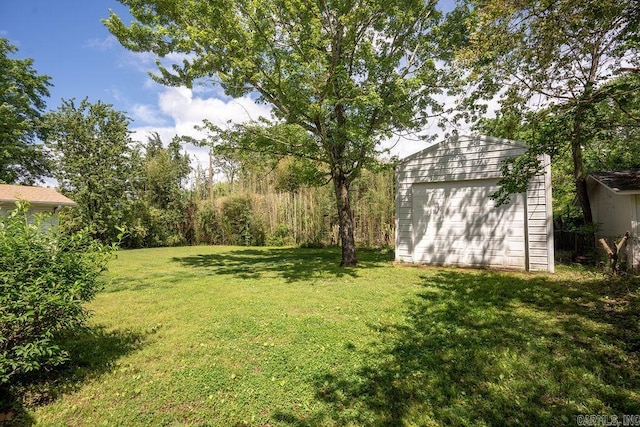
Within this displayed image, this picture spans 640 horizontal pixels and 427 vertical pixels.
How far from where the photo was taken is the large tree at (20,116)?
14.4 meters

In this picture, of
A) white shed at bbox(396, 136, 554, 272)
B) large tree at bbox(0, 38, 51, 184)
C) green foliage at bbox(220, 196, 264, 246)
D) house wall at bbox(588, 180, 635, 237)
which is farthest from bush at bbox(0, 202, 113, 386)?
large tree at bbox(0, 38, 51, 184)

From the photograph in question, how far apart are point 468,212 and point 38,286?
763 centimetres

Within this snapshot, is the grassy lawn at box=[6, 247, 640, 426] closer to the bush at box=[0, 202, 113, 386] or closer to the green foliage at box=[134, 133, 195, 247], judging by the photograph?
the bush at box=[0, 202, 113, 386]

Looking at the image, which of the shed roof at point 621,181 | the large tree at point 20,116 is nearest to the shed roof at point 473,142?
the shed roof at point 621,181

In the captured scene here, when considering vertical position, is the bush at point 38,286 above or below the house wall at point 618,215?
below

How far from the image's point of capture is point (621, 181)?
713 cm

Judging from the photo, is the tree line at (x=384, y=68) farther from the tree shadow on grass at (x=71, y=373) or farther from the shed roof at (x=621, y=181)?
the tree shadow on grass at (x=71, y=373)

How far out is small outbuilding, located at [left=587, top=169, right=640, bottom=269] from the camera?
19.5 ft

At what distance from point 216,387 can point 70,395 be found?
117cm

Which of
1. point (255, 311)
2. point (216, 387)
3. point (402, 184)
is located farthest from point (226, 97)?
point (216, 387)

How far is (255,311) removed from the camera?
4316 mm

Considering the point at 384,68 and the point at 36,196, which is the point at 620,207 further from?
the point at 36,196

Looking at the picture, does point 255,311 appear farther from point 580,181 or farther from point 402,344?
point 580,181

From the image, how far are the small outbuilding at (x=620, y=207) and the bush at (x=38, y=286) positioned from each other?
878 cm
